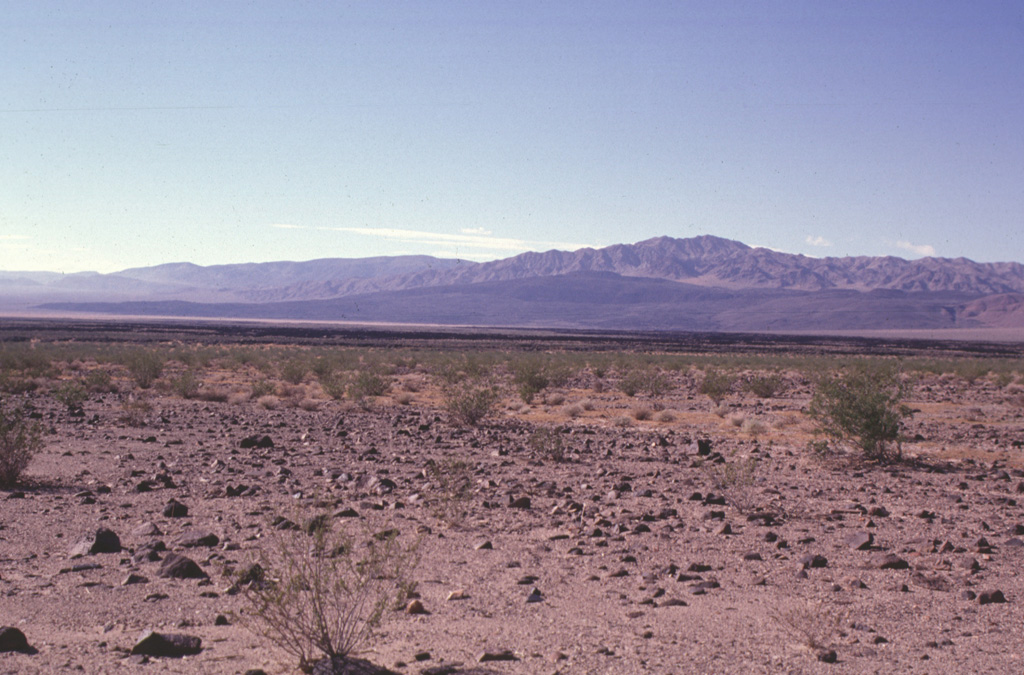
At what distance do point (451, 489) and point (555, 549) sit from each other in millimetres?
2625

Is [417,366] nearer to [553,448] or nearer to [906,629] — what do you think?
[553,448]

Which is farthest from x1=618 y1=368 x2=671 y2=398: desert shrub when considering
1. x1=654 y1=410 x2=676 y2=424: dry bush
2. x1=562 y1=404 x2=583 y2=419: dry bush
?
x1=654 y1=410 x2=676 y2=424: dry bush

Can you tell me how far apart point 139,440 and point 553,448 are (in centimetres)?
819

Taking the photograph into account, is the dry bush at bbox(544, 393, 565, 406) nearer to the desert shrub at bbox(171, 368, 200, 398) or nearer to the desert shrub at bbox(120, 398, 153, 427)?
the desert shrub at bbox(171, 368, 200, 398)

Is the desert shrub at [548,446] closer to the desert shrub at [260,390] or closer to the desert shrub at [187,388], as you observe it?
the desert shrub at [260,390]

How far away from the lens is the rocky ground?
5645 mm

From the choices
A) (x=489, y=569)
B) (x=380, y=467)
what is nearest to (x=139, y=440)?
(x=380, y=467)

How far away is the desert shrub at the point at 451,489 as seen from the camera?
9.55 metres

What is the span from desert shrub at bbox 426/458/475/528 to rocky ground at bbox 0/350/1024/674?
0.06 meters

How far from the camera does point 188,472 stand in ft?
41.0

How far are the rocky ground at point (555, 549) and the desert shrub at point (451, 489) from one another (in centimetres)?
6

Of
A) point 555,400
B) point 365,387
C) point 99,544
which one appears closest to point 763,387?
point 555,400

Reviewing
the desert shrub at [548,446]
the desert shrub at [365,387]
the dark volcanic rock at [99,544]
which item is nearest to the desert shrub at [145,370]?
the desert shrub at [365,387]

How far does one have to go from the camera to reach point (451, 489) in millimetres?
10742
